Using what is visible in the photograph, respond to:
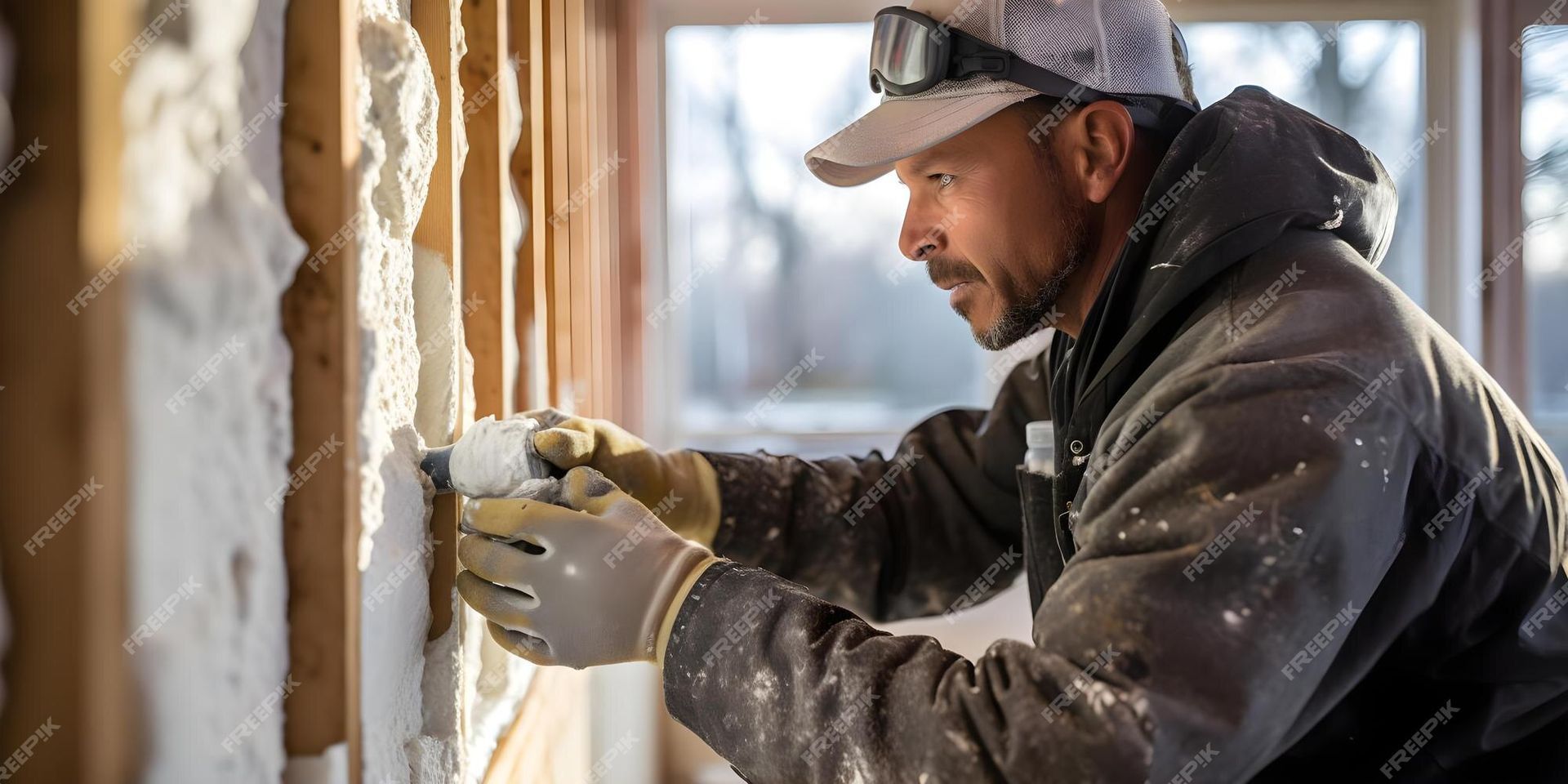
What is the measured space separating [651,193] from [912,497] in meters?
1.85

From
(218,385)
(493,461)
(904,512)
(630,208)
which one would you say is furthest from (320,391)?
(630,208)

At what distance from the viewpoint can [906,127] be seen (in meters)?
1.28

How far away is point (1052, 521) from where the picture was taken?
4.50 ft

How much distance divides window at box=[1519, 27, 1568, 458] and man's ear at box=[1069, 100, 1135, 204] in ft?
8.48

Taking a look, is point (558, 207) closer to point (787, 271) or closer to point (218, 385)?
point (218, 385)

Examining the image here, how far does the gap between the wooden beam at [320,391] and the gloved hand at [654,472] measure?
1.66 feet

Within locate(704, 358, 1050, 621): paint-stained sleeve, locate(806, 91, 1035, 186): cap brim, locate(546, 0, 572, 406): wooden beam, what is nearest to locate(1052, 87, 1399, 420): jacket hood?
locate(806, 91, 1035, 186): cap brim

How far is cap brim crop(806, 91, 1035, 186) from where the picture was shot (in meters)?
1.25

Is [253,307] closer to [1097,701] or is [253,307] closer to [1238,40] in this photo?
[1097,701]

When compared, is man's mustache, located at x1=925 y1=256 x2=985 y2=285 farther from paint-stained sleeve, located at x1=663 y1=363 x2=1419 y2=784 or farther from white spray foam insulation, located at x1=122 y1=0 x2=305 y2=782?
white spray foam insulation, located at x1=122 y1=0 x2=305 y2=782

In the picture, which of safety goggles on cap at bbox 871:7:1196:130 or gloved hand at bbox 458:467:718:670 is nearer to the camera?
gloved hand at bbox 458:467:718:670

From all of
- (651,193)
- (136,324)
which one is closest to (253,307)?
(136,324)

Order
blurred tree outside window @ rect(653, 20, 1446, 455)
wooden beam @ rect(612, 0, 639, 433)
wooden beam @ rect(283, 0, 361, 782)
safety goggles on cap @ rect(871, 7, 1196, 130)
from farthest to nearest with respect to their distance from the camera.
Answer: blurred tree outside window @ rect(653, 20, 1446, 455), wooden beam @ rect(612, 0, 639, 433), safety goggles on cap @ rect(871, 7, 1196, 130), wooden beam @ rect(283, 0, 361, 782)

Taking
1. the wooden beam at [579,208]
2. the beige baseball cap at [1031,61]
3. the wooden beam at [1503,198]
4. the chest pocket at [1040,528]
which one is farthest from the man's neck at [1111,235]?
the wooden beam at [1503,198]
